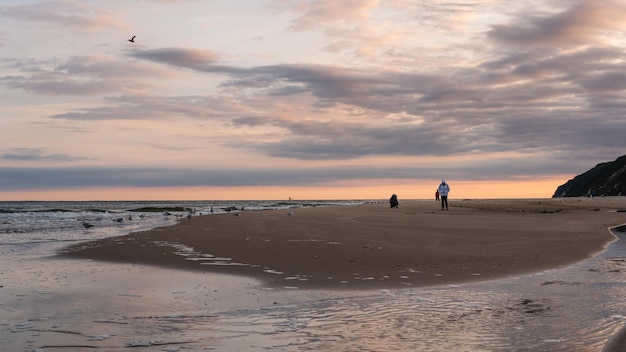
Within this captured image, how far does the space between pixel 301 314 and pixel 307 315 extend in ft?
0.36

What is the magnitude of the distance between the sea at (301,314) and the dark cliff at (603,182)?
9595 cm

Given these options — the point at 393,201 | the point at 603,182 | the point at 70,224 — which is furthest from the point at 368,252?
the point at 603,182

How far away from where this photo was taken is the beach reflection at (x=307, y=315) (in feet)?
20.7

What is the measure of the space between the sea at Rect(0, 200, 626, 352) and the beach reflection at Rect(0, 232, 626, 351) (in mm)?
15

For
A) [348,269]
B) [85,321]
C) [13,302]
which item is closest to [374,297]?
[348,269]

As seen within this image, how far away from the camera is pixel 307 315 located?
7.80m

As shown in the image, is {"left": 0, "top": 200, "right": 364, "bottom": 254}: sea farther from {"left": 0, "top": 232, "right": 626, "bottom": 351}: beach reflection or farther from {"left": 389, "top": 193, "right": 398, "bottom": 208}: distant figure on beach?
{"left": 389, "top": 193, "right": 398, "bottom": 208}: distant figure on beach

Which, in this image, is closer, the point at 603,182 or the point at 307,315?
the point at 307,315

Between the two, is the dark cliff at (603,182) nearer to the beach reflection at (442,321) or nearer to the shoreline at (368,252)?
the shoreline at (368,252)

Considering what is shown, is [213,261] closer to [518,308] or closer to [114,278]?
[114,278]

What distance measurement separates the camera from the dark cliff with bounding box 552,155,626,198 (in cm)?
10568

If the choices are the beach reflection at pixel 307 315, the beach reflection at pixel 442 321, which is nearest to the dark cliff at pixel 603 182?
the beach reflection at pixel 442 321

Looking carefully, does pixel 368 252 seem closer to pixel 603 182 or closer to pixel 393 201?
pixel 393 201

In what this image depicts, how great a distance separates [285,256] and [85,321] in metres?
7.30
